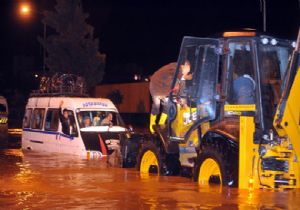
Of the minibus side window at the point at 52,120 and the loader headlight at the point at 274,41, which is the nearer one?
the loader headlight at the point at 274,41

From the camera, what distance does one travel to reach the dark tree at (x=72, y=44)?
39875 millimetres

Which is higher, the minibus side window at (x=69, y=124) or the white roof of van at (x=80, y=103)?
the white roof of van at (x=80, y=103)

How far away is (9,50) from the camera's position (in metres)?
85.6

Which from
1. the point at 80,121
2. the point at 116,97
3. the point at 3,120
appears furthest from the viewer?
the point at 116,97

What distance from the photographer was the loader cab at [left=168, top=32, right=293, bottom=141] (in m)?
12.8

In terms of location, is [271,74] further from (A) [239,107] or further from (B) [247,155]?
(B) [247,155]

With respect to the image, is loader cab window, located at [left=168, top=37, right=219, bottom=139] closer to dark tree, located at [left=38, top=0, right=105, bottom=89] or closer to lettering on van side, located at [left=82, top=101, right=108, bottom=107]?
lettering on van side, located at [left=82, top=101, right=108, bottom=107]

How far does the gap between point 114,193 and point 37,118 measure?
12.1 metres

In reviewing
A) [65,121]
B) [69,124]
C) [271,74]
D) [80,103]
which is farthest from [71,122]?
Result: [271,74]

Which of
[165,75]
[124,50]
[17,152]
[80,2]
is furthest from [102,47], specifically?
[165,75]

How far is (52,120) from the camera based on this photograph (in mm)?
22828

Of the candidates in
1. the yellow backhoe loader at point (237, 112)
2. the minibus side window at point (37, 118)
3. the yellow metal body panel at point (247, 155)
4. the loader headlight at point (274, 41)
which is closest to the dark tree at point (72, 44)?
the minibus side window at point (37, 118)

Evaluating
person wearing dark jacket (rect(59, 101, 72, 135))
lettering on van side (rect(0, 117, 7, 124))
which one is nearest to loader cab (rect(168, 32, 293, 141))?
person wearing dark jacket (rect(59, 101, 72, 135))

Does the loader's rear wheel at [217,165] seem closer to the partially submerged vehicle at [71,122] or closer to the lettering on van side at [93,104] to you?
the partially submerged vehicle at [71,122]
